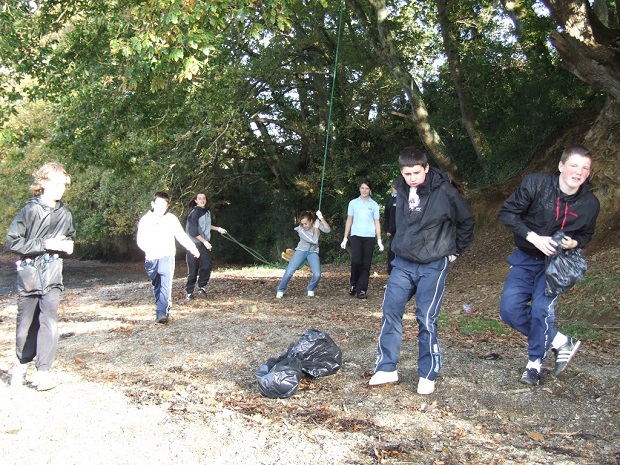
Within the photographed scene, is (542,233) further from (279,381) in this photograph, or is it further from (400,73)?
(400,73)

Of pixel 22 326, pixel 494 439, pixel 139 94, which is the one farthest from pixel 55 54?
pixel 494 439

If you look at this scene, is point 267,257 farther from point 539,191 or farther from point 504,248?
point 539,191

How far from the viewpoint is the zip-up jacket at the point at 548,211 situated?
4.82 metres

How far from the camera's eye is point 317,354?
543 centimetres

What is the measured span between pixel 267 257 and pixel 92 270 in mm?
9767

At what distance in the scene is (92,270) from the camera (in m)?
29.5

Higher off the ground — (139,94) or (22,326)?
(139,94)

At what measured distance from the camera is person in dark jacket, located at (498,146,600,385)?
474 cm

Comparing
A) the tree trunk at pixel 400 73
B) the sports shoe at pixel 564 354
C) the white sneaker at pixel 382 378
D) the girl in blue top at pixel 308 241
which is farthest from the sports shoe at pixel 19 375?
the tree trunk at pixel 400 73

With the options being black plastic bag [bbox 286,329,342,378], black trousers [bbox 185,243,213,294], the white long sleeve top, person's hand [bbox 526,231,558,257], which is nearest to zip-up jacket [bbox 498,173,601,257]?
person's hand [bbox 526,231,558,257]

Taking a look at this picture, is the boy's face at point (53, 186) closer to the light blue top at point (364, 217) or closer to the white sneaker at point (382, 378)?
the white sneaker at point (382, 378)

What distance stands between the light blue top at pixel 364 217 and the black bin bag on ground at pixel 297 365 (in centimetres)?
467

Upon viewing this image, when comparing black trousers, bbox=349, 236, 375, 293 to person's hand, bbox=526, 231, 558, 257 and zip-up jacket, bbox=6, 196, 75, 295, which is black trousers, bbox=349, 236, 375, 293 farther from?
zip-up jacket, bbox=6, 196, 75, 295

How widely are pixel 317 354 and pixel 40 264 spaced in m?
2.54
